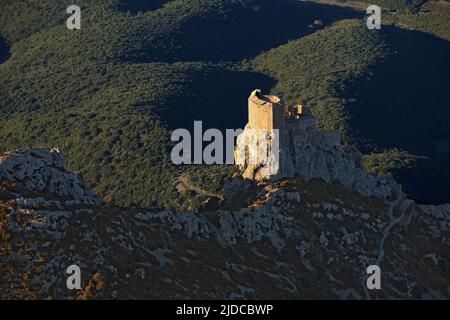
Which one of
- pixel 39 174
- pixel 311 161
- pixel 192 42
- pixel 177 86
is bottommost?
pixel 39 174

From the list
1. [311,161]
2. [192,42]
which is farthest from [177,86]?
[311,161]

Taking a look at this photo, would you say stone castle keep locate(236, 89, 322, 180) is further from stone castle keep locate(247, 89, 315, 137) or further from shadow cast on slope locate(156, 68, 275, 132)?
shadow cast on slope locate(156, 68, 275, 132)

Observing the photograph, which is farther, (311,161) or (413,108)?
(413,108)

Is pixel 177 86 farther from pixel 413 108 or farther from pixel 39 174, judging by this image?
pixel 39 174

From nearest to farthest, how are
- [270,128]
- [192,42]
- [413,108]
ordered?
1. [270,128]
2. [413,108]
3. [192,42]

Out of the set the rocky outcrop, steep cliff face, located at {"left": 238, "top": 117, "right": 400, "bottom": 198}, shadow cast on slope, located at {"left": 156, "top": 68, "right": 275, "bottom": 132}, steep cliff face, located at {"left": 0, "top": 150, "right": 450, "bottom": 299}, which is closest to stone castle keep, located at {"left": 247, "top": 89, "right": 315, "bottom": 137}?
steep cliff face, located at {"left": 238, "top": 117, "right": 400, "bottom": 198}

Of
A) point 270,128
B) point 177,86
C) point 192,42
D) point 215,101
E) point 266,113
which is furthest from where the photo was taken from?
point 192,42
